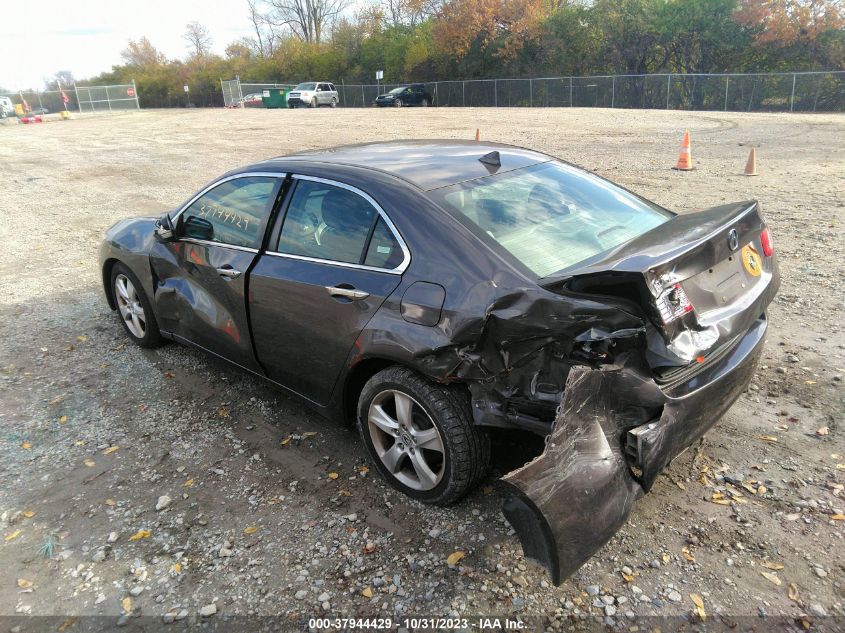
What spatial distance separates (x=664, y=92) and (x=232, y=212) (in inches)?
1296

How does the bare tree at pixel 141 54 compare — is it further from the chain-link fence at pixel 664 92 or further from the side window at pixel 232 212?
the side window at pixel 232 212

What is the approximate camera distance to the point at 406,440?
3092mm

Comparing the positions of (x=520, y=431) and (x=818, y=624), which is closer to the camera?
(x=818, y=624)

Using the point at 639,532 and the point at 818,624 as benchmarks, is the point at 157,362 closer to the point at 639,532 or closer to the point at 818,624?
the point at 639,532

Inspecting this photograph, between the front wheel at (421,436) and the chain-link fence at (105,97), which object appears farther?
the chain-link fence at (105,97)

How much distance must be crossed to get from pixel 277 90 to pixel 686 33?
2912cm

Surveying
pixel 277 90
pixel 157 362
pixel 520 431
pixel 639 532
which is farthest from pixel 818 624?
pixel 277 90

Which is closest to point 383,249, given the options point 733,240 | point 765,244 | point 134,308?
point 733,240

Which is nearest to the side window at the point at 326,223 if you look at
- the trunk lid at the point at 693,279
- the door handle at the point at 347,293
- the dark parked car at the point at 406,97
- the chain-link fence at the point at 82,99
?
the door handle at the point at 347,293

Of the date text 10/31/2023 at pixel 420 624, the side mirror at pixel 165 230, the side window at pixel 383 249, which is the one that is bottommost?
the date text 10/31/2023 at pixel 420 624

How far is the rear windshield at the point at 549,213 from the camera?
2973 millimetres

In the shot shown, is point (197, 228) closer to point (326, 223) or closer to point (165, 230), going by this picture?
point (165, 230)

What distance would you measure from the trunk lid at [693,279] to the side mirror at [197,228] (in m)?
2.60

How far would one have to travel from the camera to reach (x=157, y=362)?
4.97 metres
